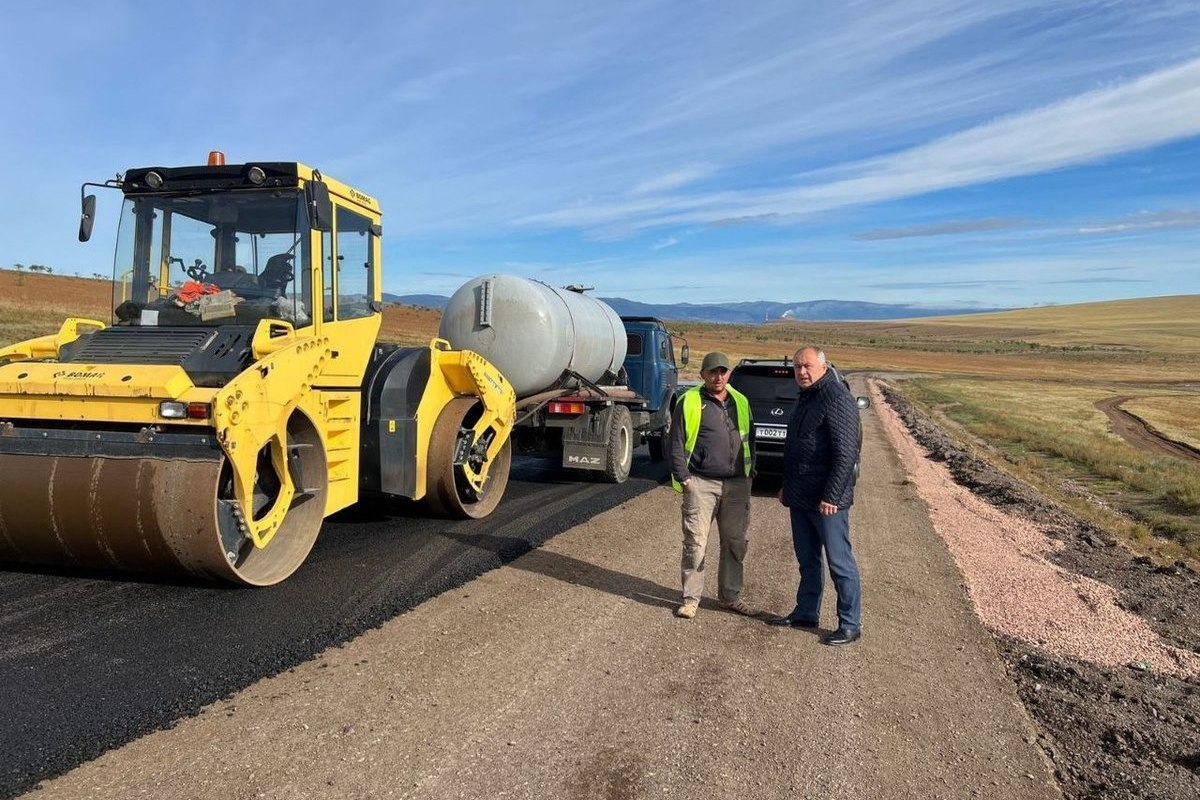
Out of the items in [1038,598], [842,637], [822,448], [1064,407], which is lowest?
[1064,407]

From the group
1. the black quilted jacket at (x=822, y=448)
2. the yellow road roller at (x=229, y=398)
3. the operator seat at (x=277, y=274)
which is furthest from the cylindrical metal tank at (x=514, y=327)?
the black quilted jacket at (x=822, y=448)

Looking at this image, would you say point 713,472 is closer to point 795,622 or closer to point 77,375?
point 795,622

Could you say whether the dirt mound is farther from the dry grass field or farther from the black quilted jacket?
the dry grass field

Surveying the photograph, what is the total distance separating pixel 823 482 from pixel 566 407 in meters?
5.55

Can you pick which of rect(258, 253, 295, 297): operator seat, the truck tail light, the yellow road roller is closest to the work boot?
the yellow road roller

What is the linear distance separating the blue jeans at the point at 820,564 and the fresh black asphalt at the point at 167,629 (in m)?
2.56

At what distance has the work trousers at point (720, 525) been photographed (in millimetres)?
5887

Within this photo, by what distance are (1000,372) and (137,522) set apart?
205 ft

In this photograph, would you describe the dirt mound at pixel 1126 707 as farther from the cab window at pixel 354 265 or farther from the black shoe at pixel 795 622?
the cab window at pixel 354 265

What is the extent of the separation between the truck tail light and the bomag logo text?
19.6ft

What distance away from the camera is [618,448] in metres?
11.4

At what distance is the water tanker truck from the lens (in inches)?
380

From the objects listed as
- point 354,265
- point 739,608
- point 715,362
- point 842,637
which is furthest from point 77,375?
point 842,637

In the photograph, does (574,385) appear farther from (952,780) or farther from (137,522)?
(952,780)
